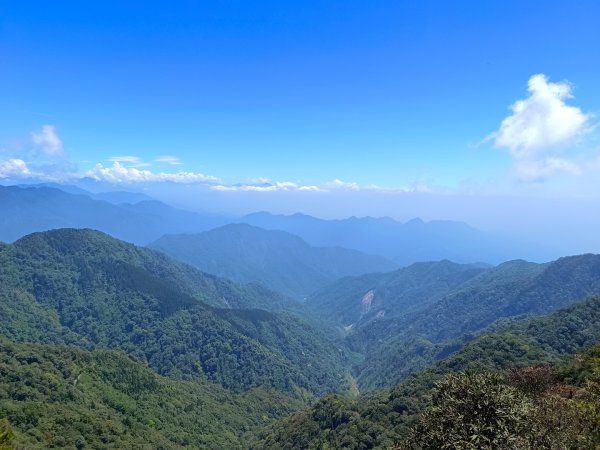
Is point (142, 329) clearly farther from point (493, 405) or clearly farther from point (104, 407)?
point (493, 405)

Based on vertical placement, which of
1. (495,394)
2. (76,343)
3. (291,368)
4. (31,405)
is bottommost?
(291,368)

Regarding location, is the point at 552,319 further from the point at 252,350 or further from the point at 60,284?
the point at 60,284

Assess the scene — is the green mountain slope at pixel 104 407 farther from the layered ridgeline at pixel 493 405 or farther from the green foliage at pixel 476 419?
the green foliage at pixel 476 419

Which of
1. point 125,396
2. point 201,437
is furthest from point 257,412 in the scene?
point 125,396

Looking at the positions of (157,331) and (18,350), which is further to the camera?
(157,331)

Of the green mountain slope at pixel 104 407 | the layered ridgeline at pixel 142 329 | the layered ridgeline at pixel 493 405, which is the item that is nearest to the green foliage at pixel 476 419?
the layered ridgeline at pixel 493 405

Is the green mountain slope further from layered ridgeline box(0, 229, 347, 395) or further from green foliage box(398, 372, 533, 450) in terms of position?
green foliage box(398, 372, 533, 450)

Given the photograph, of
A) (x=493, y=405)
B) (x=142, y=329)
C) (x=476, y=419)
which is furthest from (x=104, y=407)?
(x=142, y=329)
